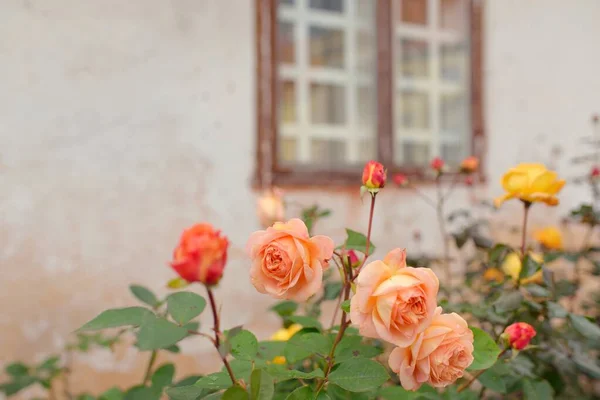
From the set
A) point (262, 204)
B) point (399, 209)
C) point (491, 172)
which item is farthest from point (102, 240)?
point (491, 172)

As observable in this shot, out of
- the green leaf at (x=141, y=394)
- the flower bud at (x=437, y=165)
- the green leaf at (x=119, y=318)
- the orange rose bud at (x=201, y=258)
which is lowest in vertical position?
the green leaf at (x=141, y=394)

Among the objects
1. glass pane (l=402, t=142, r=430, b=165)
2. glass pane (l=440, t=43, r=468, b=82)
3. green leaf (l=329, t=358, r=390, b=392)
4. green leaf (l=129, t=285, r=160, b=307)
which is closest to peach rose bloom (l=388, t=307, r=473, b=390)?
green leaf (l=329, t=358, r=390, b=392)

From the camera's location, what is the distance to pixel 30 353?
A: 2.02 m

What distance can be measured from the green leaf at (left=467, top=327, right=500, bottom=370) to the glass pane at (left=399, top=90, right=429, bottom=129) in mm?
2039

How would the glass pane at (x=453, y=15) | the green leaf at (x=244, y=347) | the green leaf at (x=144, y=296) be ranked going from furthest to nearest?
the glass pane at (x=453, y=15)
the green leaf at (x=144, y=296)
the green leaf at (x=244, y=347)

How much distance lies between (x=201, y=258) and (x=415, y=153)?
2.33 meters

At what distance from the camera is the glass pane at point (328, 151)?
2.62 meters

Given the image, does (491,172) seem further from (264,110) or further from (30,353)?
(30,353)

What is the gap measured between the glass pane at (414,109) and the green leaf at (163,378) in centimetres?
200

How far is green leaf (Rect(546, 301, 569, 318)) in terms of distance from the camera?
3.50ft

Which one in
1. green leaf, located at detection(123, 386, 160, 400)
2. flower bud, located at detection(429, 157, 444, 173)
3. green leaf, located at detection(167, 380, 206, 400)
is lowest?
green leaf, located at detection(123, 386, 160, 400)

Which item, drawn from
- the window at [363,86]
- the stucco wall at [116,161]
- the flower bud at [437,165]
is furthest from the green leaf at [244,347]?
the window at [363,86]

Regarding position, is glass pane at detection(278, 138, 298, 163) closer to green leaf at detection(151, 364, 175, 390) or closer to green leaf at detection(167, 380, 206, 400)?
green leaf at detection(151, 364, 175, 390)

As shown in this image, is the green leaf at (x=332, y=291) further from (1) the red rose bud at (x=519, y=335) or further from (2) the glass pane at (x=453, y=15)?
(2) the glass pane at (x=453, y=15)
